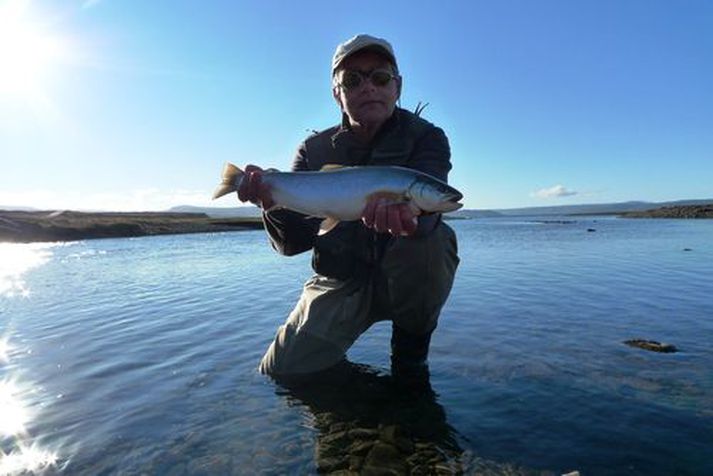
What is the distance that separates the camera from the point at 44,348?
9.59m

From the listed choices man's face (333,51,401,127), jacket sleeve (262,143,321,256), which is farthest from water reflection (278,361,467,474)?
man's face (333,51,401,127)

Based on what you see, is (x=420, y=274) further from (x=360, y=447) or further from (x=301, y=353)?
(x=360, y=447)

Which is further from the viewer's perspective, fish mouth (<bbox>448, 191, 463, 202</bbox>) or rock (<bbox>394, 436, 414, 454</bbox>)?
fish mouth (<bbox>448, 191, 463, 202</bbox>)

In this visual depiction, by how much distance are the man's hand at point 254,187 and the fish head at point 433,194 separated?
1634 mm

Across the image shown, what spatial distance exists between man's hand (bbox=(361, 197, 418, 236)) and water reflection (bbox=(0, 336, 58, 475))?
3652 mm

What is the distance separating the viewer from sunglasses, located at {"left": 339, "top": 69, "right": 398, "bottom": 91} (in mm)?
6137

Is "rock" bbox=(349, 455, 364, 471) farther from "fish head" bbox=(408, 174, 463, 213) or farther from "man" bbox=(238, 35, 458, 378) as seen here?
"fish head" bbox=(408, 174, 463, 213)

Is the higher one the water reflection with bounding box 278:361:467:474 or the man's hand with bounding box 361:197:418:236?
the man's hand with bounding box 361:197:418:236

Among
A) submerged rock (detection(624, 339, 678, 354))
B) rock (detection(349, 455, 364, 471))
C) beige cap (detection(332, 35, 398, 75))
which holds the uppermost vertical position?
beige cap (detection(332, 35, 398, 75))

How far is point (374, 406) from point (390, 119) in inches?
129

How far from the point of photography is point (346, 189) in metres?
5.56

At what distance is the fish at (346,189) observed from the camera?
532cm

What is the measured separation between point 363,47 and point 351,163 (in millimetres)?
1391

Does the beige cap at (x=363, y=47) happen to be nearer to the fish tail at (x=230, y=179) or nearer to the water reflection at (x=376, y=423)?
the fish tail at (x=230, y=179)
